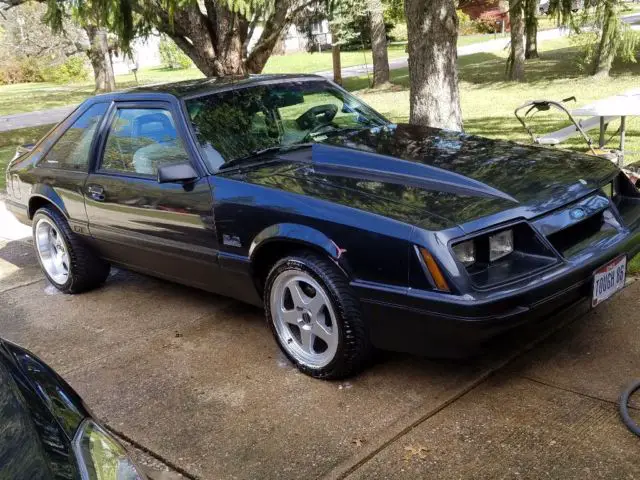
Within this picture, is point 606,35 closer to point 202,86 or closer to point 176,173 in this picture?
point 202,86

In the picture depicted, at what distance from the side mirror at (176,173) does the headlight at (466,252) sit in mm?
1661

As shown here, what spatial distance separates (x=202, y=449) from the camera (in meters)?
3.23

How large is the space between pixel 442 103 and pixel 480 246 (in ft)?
16.3

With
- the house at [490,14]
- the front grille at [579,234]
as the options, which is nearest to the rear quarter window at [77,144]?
the front grille at [579,234]

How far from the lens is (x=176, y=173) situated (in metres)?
3.97

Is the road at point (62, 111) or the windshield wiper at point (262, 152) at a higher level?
the windshield wiper at point (262, 152)

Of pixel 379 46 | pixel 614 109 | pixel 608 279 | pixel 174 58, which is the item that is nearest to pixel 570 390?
pixel 608 279

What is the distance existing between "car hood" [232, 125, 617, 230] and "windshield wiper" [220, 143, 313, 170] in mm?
74

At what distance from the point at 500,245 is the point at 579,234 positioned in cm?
54

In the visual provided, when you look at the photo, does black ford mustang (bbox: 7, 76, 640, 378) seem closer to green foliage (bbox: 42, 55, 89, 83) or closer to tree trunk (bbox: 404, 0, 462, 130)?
tree trunk (bbox: 404, 0, 462, 130)

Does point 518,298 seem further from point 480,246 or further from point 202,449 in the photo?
point 202,449

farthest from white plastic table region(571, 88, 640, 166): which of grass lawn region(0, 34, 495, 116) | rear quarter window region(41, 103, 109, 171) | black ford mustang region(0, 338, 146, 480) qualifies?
grass lawn region(0, 34, 495, 116)

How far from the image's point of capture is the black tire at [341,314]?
11.1 ft

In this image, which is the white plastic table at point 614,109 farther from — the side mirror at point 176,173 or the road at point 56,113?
the road at point 56,113
